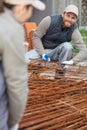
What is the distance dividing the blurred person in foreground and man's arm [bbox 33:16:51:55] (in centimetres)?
318

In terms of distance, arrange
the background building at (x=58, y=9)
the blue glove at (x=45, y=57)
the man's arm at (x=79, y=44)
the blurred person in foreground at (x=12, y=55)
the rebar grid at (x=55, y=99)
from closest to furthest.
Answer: the blurred person in foreground at (x=12, y=55), the rebar grid at (x=55, y=99), the blue glove at (x=45, y=57), the man's arm at (x=79, y=44), the background building at (x=58, y=9)

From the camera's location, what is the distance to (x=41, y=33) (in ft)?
17.5

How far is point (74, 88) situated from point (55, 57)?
1.45 m

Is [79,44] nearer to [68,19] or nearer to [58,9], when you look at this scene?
[68,19]

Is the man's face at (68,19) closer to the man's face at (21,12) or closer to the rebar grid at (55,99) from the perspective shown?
the rebar grid at (55,99)

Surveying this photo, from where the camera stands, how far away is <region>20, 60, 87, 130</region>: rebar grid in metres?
3.11

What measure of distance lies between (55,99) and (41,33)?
1815 mm

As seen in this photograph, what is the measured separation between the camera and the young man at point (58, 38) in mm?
5267

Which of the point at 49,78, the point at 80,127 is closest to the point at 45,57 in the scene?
the point at 49,78

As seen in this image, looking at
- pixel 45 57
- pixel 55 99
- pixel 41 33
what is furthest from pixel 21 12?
pixel 41 33

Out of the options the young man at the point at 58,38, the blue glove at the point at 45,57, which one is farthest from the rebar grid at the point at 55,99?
the young man at the point at 58,38

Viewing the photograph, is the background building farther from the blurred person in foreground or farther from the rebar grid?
the blurred person in foreground

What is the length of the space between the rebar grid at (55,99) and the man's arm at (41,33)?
0.43 metres

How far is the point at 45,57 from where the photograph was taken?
523 cm
